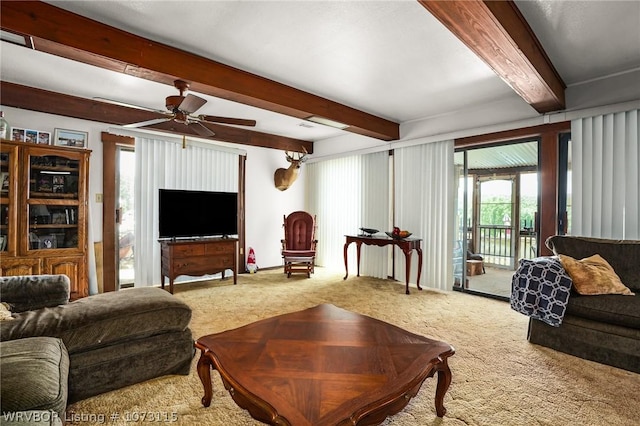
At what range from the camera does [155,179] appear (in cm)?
457

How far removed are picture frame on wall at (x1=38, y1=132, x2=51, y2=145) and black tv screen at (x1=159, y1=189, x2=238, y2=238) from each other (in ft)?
4.32

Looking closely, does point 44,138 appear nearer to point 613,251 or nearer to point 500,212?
point 613,251

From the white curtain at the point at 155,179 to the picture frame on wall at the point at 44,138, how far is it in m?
0.92

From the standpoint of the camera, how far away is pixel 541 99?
124 inches

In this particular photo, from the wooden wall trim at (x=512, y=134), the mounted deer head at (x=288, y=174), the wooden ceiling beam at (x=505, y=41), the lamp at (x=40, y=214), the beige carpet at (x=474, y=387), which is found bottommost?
the beige carpet at (x=474, y=387)

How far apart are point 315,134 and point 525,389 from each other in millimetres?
4757

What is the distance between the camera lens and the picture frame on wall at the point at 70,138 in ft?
12.6

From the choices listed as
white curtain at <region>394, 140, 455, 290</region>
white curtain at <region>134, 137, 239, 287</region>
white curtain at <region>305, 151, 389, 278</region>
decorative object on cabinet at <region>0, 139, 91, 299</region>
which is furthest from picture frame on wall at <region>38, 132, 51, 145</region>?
white curtain at <region>394, 140, 455, 290</region>

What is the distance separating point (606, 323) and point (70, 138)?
5649 mm

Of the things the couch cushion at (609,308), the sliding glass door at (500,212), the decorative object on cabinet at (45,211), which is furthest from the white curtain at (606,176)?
the decorative object on cabinet at (45,211)

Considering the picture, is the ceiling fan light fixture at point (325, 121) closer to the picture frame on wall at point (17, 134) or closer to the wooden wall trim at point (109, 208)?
the wooden wall trim at point (109, 208)

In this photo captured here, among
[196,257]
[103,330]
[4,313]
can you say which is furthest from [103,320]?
[196,257]

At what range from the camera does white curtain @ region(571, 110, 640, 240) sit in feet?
9.90

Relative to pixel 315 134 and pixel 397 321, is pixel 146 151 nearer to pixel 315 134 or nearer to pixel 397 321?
pixel 315 134
